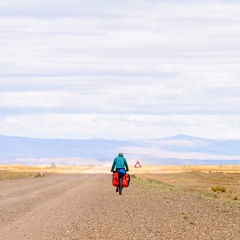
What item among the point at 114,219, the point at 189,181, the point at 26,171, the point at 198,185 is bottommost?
the point at 114,219

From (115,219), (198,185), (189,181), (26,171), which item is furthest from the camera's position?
(26,171)

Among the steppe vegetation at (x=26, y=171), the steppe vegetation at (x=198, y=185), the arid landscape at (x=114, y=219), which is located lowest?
the arid landscape at (x=114, y=219)

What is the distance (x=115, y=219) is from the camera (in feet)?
76.1

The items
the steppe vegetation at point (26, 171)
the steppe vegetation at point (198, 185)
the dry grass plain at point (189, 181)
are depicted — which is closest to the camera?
A: the steppe vegetation at point (198, 185)

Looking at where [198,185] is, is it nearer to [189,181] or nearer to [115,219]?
Answer: [189,181]

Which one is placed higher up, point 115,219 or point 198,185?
point 198,185

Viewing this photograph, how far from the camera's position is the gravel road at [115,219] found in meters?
19.3

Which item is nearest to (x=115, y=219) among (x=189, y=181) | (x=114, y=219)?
(x=114, y=219)

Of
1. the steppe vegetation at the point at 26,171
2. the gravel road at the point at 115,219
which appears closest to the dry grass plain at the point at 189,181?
the steppe vegetation at the point at 26,171

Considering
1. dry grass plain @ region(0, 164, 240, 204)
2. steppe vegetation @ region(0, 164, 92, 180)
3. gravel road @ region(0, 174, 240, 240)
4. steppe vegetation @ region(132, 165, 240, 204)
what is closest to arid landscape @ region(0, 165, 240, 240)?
gravel road @ region(0, 174, 240, 240)

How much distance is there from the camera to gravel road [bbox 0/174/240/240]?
19312 mm

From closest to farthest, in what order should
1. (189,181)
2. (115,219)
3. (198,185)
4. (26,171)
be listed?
(115,219)
(198,185)
(189,181)
(26,171)

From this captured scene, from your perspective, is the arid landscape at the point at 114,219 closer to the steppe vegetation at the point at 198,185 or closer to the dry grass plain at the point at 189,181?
the steppe vegetation at the point at 198,185

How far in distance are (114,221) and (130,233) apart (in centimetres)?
313
